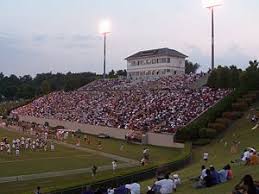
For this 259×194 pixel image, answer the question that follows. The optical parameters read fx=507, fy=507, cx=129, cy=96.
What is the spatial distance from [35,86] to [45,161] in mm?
117846

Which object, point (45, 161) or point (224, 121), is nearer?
point (45, 161)

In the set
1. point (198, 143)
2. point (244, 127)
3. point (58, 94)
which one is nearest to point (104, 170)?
point (198, 143)

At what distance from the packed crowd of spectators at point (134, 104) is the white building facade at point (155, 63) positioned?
7931 millimetres

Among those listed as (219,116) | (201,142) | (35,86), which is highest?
(35,86)

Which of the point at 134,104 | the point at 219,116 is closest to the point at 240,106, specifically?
the point at 219,116

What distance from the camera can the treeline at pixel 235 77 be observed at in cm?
6084

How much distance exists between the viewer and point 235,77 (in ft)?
211

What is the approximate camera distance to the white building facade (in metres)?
97.8

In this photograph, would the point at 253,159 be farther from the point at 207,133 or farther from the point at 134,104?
the point at 134,104

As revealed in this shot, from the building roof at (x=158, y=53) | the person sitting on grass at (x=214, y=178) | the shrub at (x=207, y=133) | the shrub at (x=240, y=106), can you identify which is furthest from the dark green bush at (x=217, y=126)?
the building roof at (x=158, y=53)

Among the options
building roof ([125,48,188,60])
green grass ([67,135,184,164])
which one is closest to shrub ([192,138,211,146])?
green grass ([67,135,184,164])

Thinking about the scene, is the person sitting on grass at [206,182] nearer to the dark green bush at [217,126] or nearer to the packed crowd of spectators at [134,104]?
the dark green bush at [217,126]

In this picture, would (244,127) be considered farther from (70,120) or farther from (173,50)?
(173,50)

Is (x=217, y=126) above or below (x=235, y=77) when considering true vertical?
below
